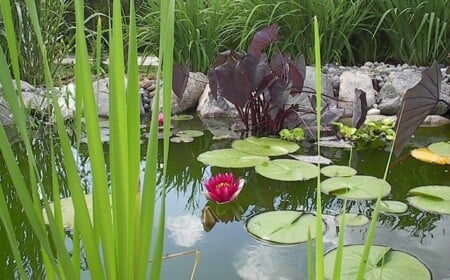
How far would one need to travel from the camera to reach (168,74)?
0.49 metres

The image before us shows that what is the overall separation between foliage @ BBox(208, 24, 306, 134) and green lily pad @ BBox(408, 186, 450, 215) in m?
0.78

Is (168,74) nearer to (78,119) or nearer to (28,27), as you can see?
(78,119)

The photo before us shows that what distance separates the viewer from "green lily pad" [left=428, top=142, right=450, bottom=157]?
1904 mm

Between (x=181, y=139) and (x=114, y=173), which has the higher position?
(x=114, y=173)

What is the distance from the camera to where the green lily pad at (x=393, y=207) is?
4.60ft

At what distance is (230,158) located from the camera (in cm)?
189

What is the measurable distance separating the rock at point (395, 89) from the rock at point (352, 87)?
69 millimetres

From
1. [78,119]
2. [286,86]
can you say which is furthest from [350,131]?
[78,119]

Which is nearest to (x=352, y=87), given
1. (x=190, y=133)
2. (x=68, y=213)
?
(x=190, y=133)

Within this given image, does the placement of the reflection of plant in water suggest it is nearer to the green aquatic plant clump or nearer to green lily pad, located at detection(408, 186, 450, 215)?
green lily pad, located at detection(408, 186, 450, 215)

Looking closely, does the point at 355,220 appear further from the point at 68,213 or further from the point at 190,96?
the point at 190,96

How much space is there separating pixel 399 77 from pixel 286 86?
1006 mm

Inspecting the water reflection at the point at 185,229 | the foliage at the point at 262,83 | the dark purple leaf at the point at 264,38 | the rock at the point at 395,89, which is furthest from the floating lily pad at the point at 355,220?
the rock at the point at 395,89

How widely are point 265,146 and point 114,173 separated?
60.8 inches
